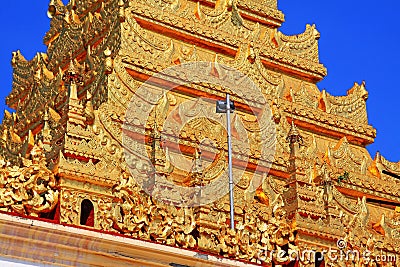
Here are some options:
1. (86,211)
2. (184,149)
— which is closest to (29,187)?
(86,211)

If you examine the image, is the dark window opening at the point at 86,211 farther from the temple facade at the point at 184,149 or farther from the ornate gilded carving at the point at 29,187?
Result: the ornate gilded carving at the point at 29,187

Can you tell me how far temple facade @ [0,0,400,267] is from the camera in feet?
49.1

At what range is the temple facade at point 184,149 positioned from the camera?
49.1 ft

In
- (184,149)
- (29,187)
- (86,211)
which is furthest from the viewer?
(184,149)

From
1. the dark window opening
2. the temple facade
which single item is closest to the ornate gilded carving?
the temple facade

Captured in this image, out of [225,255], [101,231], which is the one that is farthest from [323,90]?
[101,231]

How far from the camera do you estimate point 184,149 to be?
867 inches

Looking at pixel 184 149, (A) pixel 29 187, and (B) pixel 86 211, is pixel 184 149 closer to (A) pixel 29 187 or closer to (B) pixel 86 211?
(B) pixel 86 211

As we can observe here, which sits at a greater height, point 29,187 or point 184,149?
point 184,149

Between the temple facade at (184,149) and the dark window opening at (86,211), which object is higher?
the temple facade at (184,149)

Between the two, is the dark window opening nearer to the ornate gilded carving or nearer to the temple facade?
the temple facade

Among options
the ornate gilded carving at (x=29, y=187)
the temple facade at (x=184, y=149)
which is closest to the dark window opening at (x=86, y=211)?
the temple facade at (x=184, y=149)

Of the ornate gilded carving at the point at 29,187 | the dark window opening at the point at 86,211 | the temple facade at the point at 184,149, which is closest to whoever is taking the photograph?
the ornate gilded carving at the point at 29,187

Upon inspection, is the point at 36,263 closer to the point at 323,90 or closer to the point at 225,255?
the point at 225,255
